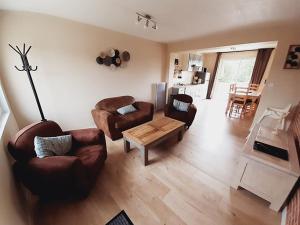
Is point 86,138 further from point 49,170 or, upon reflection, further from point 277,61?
point 277,61

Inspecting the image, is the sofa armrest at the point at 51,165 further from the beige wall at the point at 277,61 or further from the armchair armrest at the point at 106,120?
the beige wall at the point at 277,61

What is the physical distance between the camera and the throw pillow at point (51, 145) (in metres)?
1.41

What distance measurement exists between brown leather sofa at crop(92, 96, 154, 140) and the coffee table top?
47cm

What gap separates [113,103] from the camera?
317 centimetres

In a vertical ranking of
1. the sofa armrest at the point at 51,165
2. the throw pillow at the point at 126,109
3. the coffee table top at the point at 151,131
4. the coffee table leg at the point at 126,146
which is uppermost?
the sofa armrest at the point at 51,165

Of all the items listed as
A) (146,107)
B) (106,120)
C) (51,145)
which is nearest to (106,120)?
(106,120)

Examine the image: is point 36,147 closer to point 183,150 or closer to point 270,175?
point 183,150

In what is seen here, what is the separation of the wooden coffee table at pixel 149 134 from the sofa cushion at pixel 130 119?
0.46 m

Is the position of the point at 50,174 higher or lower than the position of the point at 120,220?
higher

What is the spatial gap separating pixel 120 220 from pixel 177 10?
2.85 m

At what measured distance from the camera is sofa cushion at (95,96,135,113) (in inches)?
117

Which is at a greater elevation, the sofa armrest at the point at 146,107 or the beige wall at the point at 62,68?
the beige wall at the point at 62,68

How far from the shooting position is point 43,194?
135 centimetres

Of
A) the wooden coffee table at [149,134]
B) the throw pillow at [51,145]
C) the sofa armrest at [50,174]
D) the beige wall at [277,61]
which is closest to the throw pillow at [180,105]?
the wooden coffee table at [149,134]
